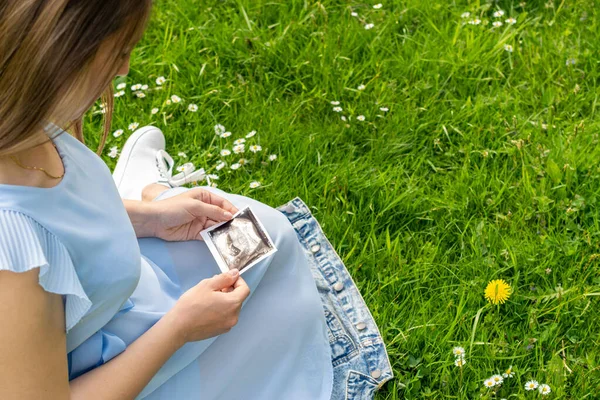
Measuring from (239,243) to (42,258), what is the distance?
76 cm

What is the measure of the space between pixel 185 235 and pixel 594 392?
1282 mm

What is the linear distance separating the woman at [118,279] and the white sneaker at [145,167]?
0.02 meters

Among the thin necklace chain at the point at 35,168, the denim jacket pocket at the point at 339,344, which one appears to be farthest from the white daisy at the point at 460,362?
the thin necklace chain at the point at 35,168

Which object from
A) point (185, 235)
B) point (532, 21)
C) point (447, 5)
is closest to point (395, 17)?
point (447, 5)

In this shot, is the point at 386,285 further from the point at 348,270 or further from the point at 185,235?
the point at 185,235

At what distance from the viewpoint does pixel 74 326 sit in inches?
63.3

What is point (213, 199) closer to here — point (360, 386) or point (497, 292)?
point (360, 386)

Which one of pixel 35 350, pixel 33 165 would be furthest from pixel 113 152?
pixel 35 350

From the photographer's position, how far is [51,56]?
129cm

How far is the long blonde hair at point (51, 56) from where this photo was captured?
50.1 inches

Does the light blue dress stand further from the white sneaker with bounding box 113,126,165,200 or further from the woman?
the white sneaker with bounding box 113,126,165,200

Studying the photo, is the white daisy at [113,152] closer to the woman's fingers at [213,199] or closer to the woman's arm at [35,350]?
the woman's fingers at [213,199]

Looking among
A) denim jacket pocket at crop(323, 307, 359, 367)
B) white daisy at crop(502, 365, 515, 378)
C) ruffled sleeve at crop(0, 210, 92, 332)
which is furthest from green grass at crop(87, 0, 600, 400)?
ruffled sleeve at crop(0, 210, 92, 332)

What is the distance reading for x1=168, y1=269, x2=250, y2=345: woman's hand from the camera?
68.7 inches
